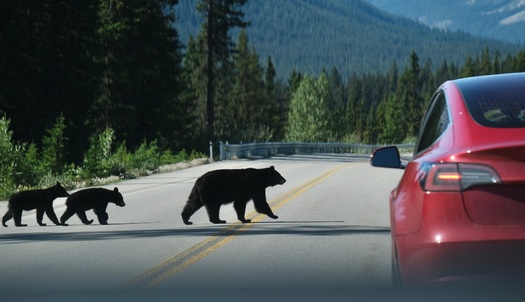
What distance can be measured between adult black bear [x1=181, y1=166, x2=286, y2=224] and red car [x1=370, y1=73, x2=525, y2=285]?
7546 mm

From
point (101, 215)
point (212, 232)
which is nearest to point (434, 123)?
point (212, 232)

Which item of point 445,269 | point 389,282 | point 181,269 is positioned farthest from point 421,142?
point 181,269

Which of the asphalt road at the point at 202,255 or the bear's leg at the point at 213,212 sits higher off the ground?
the bear's leg at the point at 213,212

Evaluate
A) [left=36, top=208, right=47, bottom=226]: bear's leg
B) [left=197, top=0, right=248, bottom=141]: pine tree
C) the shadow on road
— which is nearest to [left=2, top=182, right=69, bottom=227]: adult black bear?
[left=36, top=208, right=47, bottom=226]: bear's leg

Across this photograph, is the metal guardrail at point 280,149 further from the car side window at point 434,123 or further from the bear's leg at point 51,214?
the car side window at point 434,123

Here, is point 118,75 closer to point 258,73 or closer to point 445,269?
point 445,269

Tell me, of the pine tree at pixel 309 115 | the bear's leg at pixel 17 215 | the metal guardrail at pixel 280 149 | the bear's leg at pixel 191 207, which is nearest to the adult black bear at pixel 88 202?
the bear's leg at pixel 17 215

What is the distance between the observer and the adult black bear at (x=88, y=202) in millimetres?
13734

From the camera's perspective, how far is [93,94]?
47.0m

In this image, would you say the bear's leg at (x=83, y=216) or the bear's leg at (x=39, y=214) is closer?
the bear's leg at (x=39, y=214)

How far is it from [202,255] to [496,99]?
516cm

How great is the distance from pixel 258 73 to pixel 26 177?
10381cm

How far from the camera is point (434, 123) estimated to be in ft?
21.5

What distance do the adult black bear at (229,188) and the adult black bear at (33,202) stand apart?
1959 millimetres
